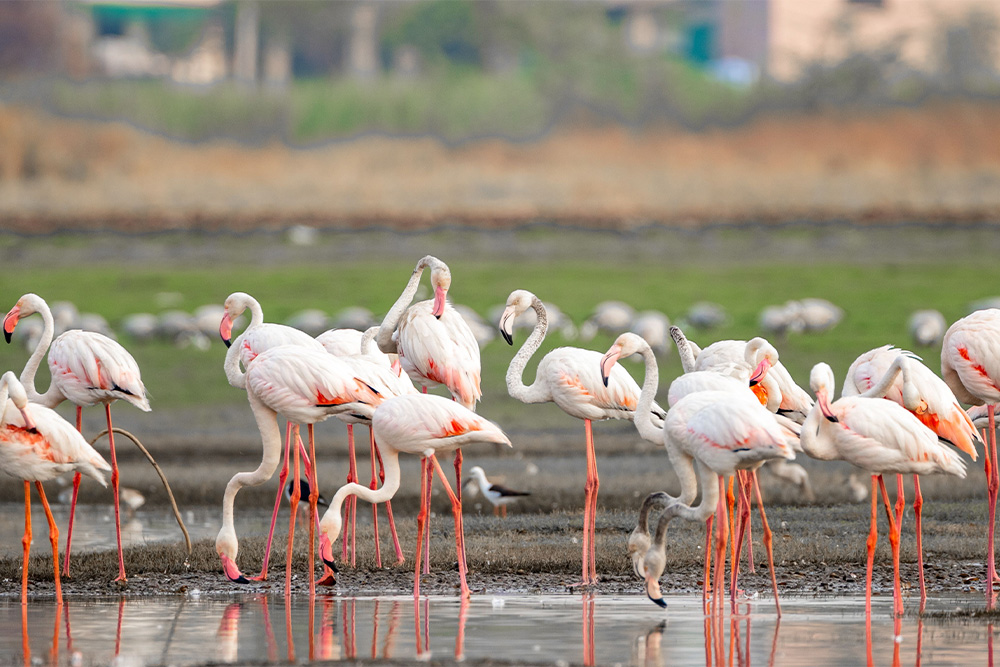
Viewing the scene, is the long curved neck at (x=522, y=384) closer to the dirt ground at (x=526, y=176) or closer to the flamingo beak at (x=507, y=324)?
the flamingo beak at (x=507, y=324)

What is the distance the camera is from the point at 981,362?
A: 9555mm

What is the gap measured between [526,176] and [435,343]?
20.5m

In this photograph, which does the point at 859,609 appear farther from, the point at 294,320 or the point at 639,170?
the point at 639,170

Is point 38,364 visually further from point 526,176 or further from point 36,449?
point 526,176

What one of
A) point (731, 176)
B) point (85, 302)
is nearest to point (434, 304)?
point (85, 302)

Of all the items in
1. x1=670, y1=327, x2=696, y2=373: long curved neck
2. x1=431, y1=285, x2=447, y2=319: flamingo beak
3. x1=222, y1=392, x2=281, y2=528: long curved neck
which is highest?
x1=431, y1=285, x2=447, y2=319: flamingo beak

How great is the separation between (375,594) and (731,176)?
2118 centimetres

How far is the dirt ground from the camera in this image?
1137 inches

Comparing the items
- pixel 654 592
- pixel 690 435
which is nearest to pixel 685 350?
pixel 690 435

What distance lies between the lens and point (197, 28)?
134ft

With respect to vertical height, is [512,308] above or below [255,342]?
above

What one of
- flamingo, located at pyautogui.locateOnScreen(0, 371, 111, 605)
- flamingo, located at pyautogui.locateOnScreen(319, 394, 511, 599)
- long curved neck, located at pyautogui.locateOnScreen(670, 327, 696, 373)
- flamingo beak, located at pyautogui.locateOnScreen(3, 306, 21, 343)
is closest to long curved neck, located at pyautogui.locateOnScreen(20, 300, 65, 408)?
flamingo beak, located at pyautogui.locateOnScreen(3, 306, 21, 343)

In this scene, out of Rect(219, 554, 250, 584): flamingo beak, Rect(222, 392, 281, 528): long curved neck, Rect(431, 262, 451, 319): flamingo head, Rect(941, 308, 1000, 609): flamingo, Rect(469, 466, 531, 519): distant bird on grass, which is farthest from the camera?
Rect(469, 466, 531, 519): distant bird on grass

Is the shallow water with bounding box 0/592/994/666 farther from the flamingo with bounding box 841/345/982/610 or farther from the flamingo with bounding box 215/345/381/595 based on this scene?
the flamingo with bounding box 841/345/982/610
